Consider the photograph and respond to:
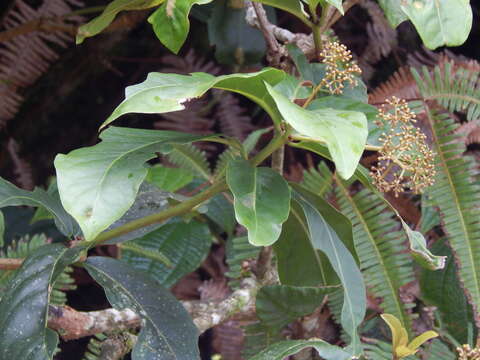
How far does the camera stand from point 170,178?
132 cm

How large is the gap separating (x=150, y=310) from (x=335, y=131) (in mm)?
412

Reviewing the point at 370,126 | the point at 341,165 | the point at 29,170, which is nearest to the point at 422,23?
the point at 370,126

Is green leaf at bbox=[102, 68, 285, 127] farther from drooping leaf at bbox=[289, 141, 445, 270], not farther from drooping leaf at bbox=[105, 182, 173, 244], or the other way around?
drooping leaf at bbox=[105, 182, 173, 244]

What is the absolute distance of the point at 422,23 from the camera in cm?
67

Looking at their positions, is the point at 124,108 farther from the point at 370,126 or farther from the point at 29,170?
the point at 29,170

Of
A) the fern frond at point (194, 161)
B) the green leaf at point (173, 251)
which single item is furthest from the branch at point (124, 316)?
the fern frond at point (194, 161)

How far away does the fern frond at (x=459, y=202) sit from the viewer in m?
1.03

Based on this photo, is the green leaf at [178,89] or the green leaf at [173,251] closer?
the green leaf at [178,89]

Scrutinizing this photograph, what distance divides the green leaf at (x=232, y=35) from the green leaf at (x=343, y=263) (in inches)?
20.6

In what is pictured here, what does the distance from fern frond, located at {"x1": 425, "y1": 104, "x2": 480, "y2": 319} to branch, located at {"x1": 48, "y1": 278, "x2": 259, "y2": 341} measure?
1.19 feet

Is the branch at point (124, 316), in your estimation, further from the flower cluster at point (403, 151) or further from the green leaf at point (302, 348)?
the flower cluster at point (403, 151)

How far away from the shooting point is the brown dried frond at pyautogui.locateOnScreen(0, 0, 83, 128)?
1.72 metres

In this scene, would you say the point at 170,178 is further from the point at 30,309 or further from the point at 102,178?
the point at 102,178

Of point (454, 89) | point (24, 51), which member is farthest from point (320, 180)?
point (24, 51)
